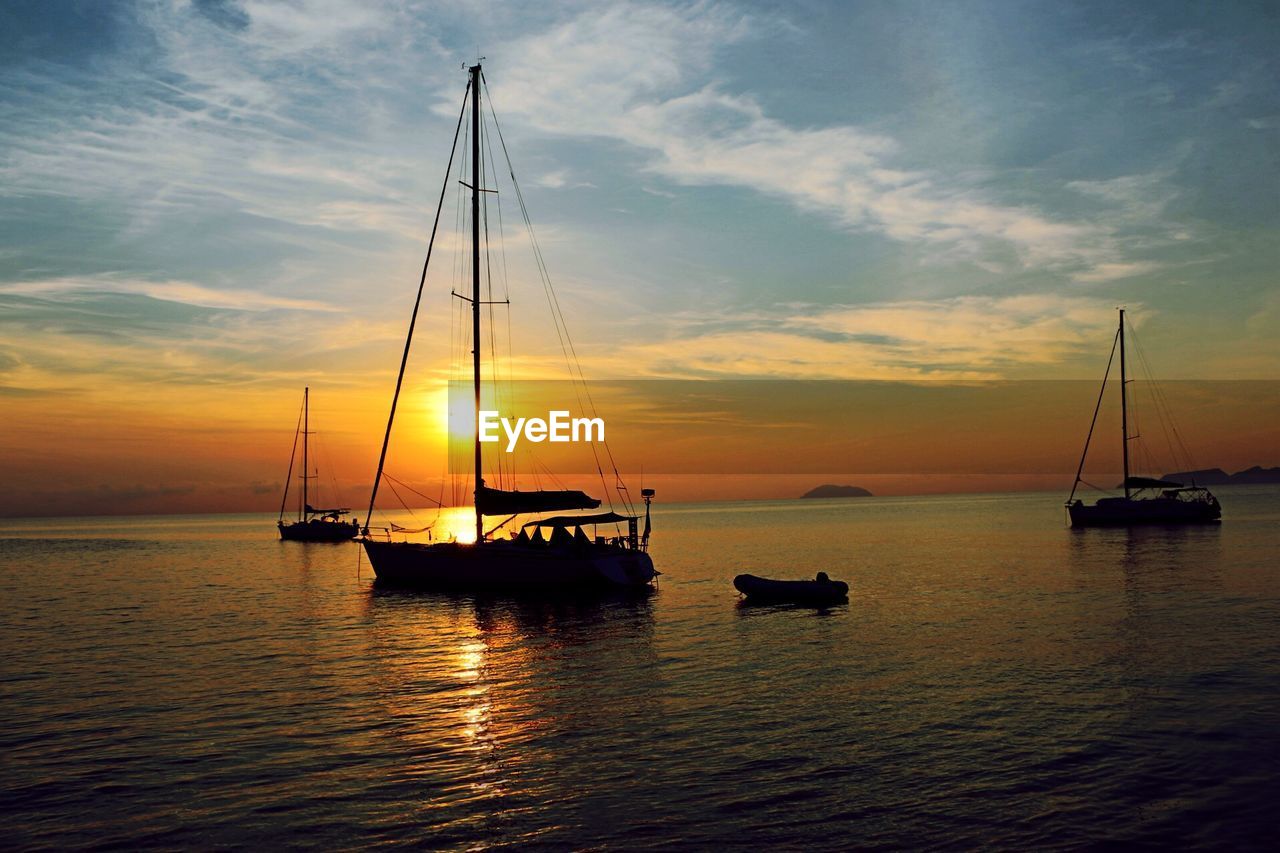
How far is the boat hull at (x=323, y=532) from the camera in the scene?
394 ft

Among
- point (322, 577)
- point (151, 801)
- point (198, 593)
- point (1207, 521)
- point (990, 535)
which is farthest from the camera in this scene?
point (990, 535)

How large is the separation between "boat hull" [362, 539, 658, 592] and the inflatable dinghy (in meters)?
6.15

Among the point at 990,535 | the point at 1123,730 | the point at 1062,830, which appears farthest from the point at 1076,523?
the point at 1062,830

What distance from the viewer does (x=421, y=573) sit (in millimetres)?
50125

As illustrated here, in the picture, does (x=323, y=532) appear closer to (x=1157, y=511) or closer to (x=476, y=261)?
(x=476, y=261)

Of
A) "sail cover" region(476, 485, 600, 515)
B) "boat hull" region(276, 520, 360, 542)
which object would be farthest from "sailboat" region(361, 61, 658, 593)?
A: "boat hull" region(276, 520, 360, 542)

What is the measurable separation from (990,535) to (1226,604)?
81.2 m

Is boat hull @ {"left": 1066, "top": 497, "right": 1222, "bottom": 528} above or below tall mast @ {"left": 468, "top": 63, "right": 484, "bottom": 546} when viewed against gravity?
below

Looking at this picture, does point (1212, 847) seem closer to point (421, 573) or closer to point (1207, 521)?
point (421, 573)

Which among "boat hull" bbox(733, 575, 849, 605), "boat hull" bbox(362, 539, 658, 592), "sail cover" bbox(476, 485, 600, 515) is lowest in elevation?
"boat hull" bbox(733, 575, 849, 605)

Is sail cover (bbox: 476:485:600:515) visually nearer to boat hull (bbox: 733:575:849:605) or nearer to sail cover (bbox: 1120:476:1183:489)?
boat hull (bbox: 733:575:849:605)

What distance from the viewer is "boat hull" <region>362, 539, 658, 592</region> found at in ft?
147

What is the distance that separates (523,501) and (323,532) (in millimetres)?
85267

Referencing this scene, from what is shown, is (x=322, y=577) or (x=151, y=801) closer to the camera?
(x=151, y=801)
